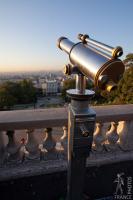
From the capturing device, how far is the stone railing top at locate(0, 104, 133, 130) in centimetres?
188

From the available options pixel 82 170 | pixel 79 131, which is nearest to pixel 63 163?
pixel 82 170

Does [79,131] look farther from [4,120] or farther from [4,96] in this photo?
[4,96]

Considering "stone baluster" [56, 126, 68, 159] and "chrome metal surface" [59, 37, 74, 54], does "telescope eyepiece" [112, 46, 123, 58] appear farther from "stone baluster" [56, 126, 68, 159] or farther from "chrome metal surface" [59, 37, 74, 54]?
"stone baluster" [56, 126, 68, 159]

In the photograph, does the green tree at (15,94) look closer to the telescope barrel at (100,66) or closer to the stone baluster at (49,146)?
the stone baluster at (49,146)

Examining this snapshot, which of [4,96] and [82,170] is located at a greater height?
[82,170]

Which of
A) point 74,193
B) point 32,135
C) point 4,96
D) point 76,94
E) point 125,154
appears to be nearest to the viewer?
point 76,94

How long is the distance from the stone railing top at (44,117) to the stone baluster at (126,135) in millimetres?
169

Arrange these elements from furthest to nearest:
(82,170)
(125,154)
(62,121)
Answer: (125,154), (62,121), (82,170)

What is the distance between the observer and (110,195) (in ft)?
7.36

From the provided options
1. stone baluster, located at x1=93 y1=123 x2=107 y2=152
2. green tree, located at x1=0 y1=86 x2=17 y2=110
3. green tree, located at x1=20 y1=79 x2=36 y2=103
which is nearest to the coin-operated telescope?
stone baluster, located at x1=93 y1=123 x2=107 y2=152

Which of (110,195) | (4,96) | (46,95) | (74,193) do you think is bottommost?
(46,95)

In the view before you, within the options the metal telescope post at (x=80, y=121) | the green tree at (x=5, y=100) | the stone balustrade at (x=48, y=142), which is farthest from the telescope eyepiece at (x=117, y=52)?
the green tree at (x=5, y=100)

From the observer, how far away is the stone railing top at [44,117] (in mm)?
1878

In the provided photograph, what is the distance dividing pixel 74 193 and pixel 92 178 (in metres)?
0.87
